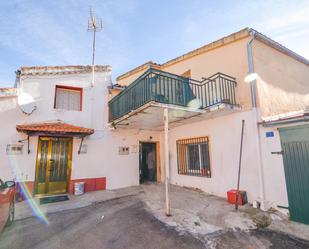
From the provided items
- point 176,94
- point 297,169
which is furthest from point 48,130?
point 297,169

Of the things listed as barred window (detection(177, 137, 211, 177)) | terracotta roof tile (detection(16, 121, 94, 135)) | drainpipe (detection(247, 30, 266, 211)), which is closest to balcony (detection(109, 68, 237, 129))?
drainpipe (detection(247, 30, 266, 211))

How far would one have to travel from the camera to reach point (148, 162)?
10625mm

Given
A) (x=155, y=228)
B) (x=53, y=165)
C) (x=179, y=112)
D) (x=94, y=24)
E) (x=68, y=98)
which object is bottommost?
(x=155, y=228)

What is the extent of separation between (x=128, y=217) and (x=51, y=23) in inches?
290

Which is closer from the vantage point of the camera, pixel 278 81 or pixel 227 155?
pixel 227 155

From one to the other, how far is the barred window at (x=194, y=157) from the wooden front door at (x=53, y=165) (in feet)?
18.3

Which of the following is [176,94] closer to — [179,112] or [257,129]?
[179,112]

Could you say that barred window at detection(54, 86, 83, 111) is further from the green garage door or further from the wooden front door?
the green garage door

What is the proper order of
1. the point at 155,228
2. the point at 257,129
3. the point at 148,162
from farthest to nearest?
the point at 148,162, the point at 257,129, the point at 155,228

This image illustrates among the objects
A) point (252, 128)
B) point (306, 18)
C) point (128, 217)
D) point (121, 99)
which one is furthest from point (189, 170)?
point (306, 18)

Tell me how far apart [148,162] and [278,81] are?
7.86 meters

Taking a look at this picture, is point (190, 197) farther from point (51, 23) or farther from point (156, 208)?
point (51, 23)

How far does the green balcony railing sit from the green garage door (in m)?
2.21

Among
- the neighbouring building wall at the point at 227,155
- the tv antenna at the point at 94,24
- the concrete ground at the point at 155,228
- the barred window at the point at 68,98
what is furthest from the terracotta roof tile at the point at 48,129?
the neighbouring building wall at the point at 227,155
